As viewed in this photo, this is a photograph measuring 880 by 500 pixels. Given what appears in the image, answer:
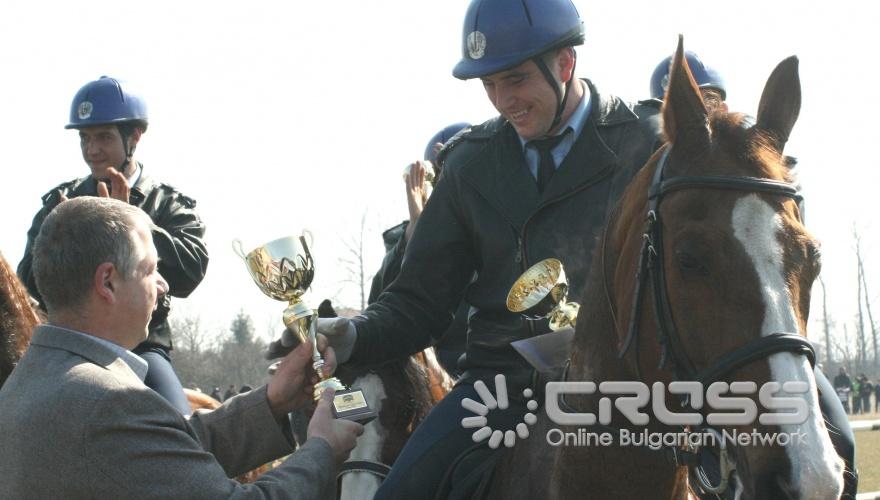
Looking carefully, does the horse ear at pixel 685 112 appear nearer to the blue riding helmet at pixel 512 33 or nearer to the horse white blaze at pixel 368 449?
the blue riding helmet at pixel 512 33

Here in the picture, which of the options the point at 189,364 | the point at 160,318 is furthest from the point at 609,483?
the point at 189,364

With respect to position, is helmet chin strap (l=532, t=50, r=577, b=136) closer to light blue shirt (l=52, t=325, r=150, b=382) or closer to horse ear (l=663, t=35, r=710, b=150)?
horse ear (l=663, t=35, r=710, b=150)

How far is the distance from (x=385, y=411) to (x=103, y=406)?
3638 mm

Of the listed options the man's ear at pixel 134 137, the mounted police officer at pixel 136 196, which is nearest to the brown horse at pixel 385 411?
the mounted police officer at pixel 136 196

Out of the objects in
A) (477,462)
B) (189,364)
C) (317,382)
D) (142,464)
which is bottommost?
(189,364)

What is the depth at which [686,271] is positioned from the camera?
317 cm

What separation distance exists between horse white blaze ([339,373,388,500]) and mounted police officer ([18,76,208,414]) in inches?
43.2

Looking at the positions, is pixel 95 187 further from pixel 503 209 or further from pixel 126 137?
pixel 503 209

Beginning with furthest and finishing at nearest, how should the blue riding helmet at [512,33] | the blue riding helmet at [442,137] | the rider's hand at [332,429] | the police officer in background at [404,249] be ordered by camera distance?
the blue riding helmet at [442,137] < the police officer in background at [404,249] < the blue riding helmet at [512,33] < the rider's hand at [332,429]

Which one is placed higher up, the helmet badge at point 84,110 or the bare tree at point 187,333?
the helmet badge at point 84,110

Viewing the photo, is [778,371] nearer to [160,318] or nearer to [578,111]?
[578,111]

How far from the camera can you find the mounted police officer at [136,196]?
6.48m

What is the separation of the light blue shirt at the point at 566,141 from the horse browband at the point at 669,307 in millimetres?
1106

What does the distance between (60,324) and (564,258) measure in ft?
6.60
